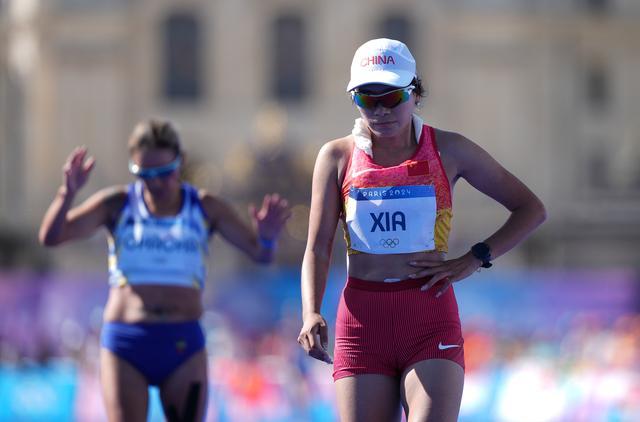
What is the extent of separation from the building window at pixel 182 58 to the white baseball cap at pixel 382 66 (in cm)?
4478

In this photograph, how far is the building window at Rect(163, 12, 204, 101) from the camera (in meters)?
51.0

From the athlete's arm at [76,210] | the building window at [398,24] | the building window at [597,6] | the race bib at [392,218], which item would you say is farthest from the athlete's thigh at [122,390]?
the building window at [597,6]

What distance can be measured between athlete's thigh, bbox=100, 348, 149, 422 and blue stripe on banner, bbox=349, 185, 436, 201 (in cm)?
196

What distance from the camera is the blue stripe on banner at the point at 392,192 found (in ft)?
21.0

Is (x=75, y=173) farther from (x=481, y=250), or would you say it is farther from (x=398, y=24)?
(x=398, y=24)

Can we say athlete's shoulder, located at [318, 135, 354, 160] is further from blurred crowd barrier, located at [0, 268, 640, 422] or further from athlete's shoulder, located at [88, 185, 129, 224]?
blurred crowd barrier, located at [0, 268, 640, 422]

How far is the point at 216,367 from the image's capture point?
20219 mm

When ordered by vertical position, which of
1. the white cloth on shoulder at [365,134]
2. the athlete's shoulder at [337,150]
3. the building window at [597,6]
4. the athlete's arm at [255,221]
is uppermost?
the building window at [597,6]

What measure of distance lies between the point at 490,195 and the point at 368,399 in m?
1.02

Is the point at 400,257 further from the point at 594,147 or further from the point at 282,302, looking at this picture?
the point at 594,147

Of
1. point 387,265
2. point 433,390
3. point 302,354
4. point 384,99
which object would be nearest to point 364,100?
point 384,99

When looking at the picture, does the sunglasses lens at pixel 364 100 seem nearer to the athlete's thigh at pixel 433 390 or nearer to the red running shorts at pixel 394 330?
the red running shorts at pixel 394 330

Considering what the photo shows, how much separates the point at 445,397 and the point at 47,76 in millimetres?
45072

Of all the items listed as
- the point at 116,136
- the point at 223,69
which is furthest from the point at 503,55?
the point at 116,136
